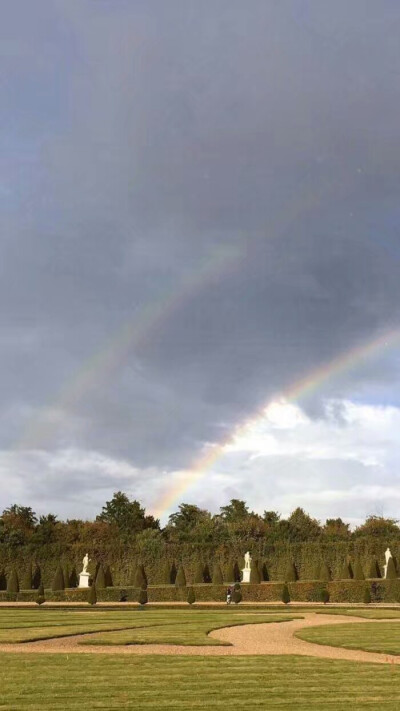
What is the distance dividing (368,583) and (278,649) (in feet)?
108

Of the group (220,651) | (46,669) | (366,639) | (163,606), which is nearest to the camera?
(46,669)

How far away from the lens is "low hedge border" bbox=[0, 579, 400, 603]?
50.2 meters

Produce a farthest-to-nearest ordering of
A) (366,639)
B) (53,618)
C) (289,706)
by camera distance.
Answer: (53,618) → (366,639) → (289,706)

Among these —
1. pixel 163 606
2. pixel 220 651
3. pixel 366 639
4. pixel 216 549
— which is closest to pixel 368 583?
pixel 163 606

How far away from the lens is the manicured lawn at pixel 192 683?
11086 millimetres

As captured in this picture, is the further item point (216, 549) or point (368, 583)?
point (216, 549)

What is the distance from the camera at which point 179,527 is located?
104 metres

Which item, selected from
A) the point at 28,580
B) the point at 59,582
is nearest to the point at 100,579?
the point at 59,582

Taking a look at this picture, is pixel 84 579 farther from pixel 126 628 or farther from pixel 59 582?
pixel 126 628

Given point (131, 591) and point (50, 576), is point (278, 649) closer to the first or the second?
point (131, 591)

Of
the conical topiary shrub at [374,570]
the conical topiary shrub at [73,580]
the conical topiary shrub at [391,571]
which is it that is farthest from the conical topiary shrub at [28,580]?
the conical topiary shrub at [391,571]

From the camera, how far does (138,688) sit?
1247cm

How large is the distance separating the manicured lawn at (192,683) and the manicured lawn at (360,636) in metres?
3.62

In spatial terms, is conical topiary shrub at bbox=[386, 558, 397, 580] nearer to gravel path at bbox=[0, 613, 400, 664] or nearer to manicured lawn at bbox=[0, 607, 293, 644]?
manicured lawn at bbox=[0, 607, 293, 644]
